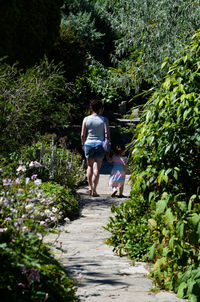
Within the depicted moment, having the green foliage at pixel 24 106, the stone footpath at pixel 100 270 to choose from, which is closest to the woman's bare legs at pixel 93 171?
the green foliage at pixel 24 106

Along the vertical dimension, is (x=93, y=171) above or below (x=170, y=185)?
below

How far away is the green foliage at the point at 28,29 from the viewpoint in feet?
47.2

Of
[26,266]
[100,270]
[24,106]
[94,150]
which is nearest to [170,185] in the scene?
[100,270]

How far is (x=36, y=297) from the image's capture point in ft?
10.5

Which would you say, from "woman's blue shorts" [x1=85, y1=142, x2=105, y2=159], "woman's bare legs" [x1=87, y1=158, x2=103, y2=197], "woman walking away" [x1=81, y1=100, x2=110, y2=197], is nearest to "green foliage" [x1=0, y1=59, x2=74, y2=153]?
"woman walking away" [x1=81, y1=100, x2=110, y2=197]

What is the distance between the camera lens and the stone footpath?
158 inches

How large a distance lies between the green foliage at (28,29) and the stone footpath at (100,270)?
857 cm

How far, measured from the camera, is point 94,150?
31.0 feet

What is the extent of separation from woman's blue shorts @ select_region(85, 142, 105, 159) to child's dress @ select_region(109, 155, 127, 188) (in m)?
0.47

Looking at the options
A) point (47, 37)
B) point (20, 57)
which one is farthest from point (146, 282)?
point (47, 37)

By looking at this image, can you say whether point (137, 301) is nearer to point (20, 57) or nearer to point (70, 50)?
point (20, 57)

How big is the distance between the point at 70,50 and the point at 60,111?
7.90m

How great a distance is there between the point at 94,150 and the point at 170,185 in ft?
14.8

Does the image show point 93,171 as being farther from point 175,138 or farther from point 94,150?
point 175,138
